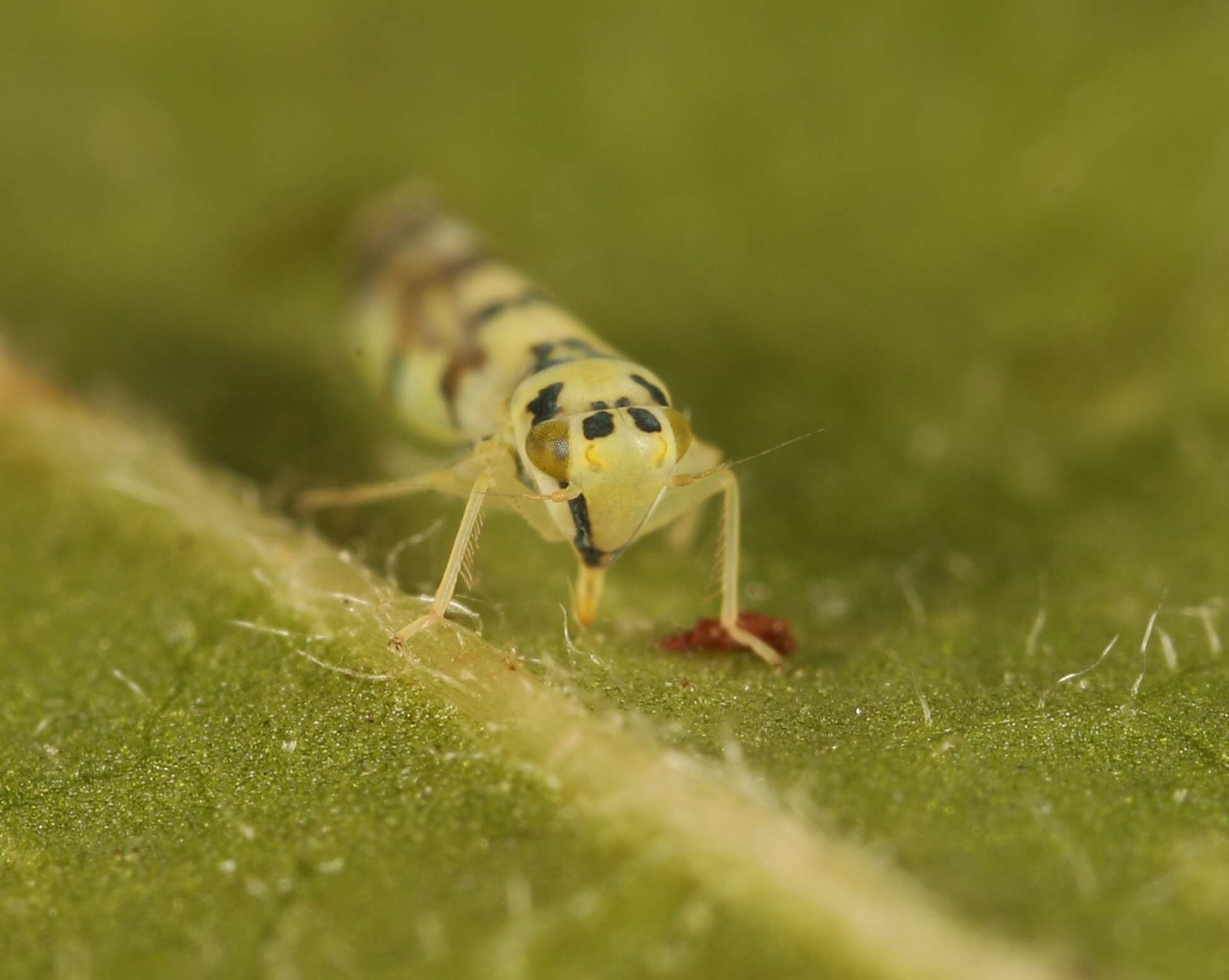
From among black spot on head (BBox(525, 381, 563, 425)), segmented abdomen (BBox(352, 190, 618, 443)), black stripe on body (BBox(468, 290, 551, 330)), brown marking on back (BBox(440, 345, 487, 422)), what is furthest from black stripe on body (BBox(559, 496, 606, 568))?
black stripe on body (BBox(468, 290, 551, 330))

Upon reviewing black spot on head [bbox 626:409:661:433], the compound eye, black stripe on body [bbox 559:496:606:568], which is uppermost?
black spot on head [bbox 626:409:661:433]

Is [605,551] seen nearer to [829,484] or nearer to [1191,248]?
[829,484]

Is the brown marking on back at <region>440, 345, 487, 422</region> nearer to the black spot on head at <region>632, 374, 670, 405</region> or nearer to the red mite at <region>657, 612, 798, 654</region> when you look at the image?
the black spot on head at <region>632, 374, 670, 405</region>

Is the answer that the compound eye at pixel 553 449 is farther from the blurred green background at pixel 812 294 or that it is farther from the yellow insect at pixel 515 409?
the blurred green background at pixel 812 294

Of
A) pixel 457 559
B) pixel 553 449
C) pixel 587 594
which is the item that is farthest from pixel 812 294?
pixel 457 559

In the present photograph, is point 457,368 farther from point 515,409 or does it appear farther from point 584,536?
point 584,536

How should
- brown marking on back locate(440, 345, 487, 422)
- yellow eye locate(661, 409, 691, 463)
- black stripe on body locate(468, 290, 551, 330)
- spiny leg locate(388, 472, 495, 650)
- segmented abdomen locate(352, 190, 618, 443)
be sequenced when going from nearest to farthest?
spiny leg locate(388, 472, 495, 650) → yellow eye locate(661, 409, 691, 463) → segmented abdomen locate(352, 190, 618, 443) → brown marking on back locate(440, 345, 487, 422) → black stripe on body locate(468, 290, 551, 330)
